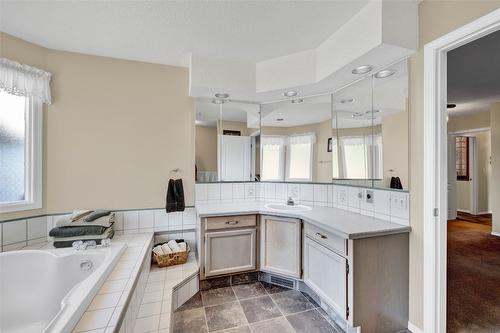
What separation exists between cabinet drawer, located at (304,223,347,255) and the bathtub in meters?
1.56

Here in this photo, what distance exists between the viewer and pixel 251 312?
1954 mm

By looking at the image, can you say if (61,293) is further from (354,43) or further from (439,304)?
(354,43)

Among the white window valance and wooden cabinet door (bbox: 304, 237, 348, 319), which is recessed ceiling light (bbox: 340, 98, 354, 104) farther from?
the white window valance

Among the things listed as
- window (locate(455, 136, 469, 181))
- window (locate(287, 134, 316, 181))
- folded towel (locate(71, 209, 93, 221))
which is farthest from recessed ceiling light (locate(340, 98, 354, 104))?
window (locate(455, 136, 469, 181))

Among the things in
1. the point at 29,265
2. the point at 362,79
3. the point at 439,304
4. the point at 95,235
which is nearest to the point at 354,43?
the point at 362,79

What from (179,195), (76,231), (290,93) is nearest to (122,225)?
(76,231)

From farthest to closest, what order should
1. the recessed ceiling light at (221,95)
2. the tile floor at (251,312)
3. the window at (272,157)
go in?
the window at (272,157) → the recessed ceiling light at (221,95) → the tile floor at (251,312)

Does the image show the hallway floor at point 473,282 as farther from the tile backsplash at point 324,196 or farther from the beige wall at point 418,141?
the tile backsplash at point 324,196

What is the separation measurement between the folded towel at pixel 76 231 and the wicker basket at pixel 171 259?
0.56 metres

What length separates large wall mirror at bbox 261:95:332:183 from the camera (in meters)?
2.57

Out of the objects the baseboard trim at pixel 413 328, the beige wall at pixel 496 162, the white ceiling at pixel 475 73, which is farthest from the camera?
the beige wall at pixel 496 162

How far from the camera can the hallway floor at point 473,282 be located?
1796mm

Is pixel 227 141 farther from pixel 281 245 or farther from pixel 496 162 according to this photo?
pixel 496 162

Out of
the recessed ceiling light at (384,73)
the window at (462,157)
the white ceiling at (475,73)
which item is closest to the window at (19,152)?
the recessed ceiling light at (384,73)
